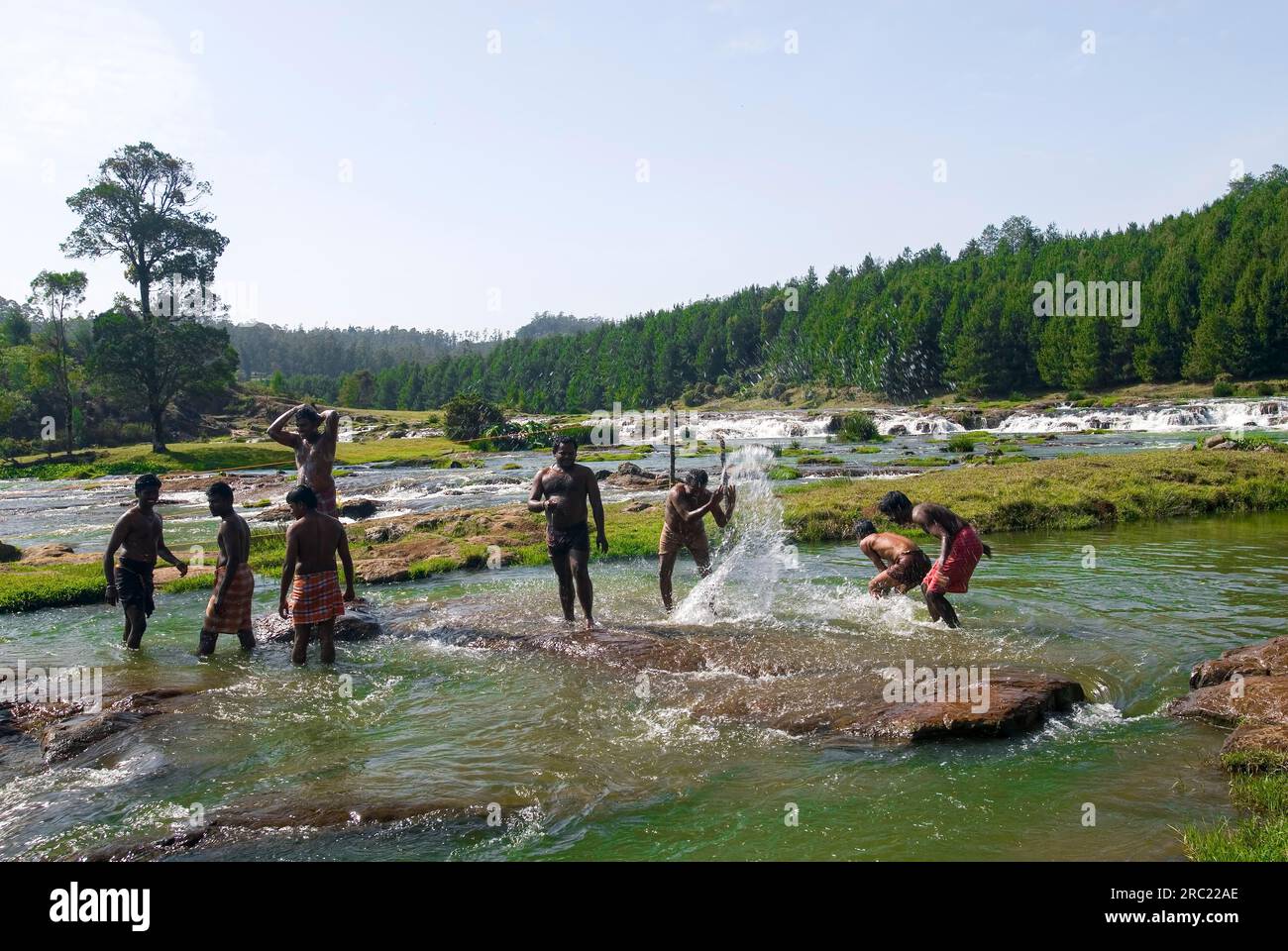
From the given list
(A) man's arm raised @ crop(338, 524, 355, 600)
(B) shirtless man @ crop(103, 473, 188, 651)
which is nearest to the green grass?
(A) man's arm raised @ crop(338, 524, 355, 600)

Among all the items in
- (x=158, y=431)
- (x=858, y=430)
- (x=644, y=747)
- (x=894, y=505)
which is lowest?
(x=644, y=747)

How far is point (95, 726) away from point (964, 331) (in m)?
99.1

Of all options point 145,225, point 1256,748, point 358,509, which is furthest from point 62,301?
point 1256,748

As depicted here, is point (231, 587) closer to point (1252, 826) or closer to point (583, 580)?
point (583, 580)

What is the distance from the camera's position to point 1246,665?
320 inches

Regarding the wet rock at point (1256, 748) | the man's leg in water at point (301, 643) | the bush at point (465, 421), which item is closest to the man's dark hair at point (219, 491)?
the man's leg in water at point (301, 643)

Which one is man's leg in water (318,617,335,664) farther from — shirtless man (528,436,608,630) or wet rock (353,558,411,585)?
wet rock (353,558,411,585)

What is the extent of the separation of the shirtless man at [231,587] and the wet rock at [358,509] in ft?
52.4

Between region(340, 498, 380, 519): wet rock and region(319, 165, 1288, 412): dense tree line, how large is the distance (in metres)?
76.2

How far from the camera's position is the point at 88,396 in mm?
60719

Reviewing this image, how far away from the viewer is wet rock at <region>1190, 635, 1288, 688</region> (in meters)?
7.98

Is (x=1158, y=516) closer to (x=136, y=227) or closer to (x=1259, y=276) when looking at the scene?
(x=136, y=227)

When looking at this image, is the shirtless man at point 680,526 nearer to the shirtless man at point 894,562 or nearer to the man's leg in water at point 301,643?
the shirtless man at point 894,562
